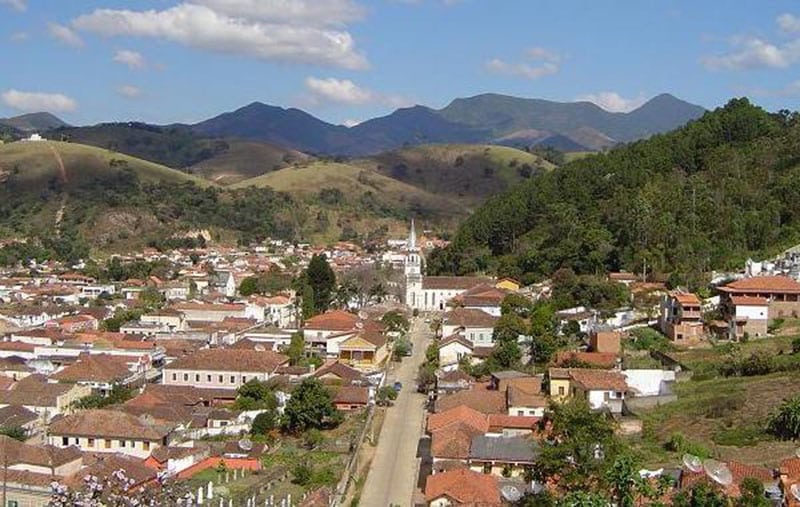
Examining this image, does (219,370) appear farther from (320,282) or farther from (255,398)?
(320,282)

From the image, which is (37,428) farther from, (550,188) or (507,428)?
(550,188)

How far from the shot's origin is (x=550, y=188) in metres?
67.8

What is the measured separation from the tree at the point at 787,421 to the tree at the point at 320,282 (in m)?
31.6

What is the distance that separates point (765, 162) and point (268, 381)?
33.9 metres

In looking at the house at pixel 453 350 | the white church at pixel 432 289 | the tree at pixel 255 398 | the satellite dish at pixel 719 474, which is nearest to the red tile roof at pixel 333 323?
the house at pixel 453 350

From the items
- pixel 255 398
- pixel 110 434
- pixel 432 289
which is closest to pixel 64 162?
pixel 432 289

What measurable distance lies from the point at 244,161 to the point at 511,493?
156 meters

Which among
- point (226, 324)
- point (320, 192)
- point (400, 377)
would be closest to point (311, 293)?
point (226, 324)

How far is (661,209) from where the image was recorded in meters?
51.0

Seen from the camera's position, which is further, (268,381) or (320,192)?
(320,192)

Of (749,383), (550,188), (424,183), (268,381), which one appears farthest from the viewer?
(424,183)

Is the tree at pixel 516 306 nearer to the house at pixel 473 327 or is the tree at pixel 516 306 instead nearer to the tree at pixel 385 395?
the house at pixel 473 327

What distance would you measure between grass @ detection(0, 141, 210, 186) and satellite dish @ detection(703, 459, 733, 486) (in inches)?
3886

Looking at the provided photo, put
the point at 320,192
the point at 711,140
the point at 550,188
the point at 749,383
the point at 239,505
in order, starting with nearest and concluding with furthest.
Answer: the point at 239,505 < the point at 749,383 < the point at 711,140 < the point at 550,188 < the point at 320,192
